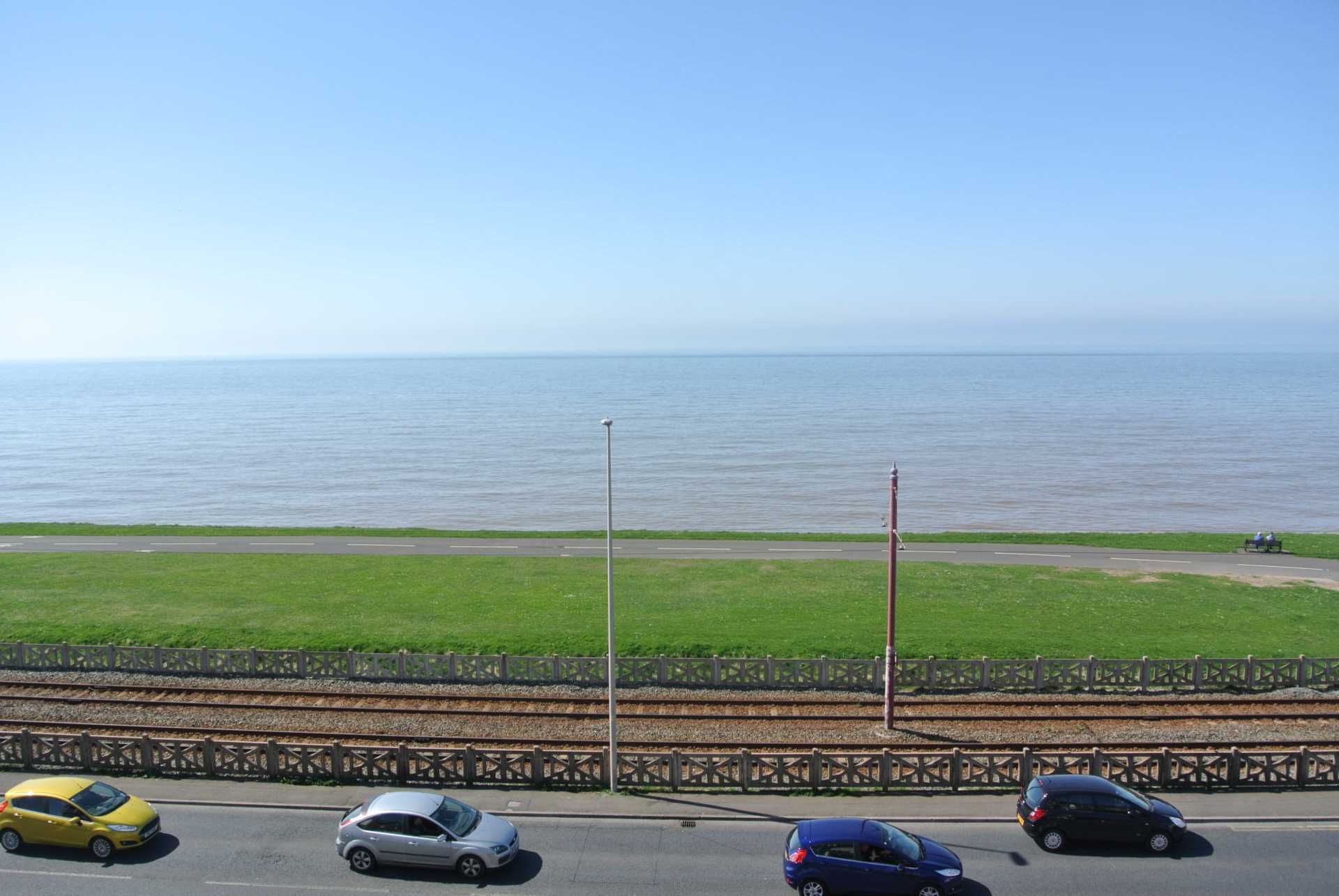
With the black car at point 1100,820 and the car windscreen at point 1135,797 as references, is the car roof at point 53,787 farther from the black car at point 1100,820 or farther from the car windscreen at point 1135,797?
the car windscreen at point 1135,797

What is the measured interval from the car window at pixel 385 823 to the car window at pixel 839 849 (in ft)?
27.0

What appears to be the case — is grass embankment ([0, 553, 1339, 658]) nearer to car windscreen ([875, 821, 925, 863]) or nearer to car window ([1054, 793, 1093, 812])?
car window ([1054, 793, 1093, 812])

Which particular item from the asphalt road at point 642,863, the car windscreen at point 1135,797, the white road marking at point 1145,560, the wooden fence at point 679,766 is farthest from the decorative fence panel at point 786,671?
the white road marking at point 1145,560

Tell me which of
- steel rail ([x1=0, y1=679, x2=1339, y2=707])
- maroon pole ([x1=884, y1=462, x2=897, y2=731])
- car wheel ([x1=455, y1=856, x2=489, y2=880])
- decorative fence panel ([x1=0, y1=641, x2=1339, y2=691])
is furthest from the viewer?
decorative fence panel ([x1=0, y1=641, x2=1339, y2=691])

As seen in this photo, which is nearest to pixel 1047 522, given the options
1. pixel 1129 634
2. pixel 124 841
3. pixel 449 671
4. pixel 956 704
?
pixel 1129 634

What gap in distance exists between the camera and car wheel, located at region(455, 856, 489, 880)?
695 inches

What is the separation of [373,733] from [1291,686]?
95.9 feet

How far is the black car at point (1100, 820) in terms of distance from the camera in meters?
18.6

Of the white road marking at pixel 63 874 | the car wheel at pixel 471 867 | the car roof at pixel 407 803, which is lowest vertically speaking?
the white road marking at pixel 63 874

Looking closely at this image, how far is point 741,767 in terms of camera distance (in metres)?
22.1

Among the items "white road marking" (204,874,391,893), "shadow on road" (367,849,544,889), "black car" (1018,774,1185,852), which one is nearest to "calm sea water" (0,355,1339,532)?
"black car" (1018,774,1185,852)

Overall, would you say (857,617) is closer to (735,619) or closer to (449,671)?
(735,619)

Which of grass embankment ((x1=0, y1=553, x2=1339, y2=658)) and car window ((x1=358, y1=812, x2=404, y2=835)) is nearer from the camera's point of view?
car window ((x1=358, y1=812, x2=404, y2=835))

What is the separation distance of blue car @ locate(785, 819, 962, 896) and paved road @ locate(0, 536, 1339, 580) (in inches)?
1246
